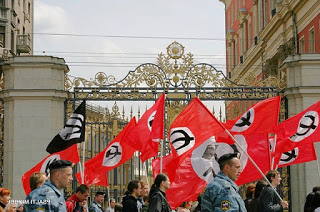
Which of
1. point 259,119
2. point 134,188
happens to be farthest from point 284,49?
point 134,188

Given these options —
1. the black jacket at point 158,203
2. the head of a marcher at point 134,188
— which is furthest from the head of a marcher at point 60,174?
the head of a marcher at point 134,188

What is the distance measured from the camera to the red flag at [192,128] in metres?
13.9

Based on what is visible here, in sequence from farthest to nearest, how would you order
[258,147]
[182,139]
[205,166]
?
[258,147]
[182,139]
[205,166]

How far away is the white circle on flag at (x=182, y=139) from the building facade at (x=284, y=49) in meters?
7.85

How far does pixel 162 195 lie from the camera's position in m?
11.7

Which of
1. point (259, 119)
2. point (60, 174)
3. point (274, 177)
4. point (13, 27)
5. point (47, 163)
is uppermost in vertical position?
point (13, 27)

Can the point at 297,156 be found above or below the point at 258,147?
below

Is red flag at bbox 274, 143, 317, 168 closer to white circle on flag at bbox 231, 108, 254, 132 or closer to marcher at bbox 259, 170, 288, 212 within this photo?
white circle on flag at bbox 231, 108, 254, 132

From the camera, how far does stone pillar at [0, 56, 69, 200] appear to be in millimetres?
21469

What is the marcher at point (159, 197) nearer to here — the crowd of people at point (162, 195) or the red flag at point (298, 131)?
the crowd of people at point (162, 195)

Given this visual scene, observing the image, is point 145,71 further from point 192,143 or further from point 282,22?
point 282,22

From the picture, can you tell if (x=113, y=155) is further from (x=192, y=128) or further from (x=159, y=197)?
(x=159, y=197)

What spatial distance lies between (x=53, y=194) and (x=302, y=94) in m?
14.7

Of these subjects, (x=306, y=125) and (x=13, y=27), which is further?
(x=13, y=27)
